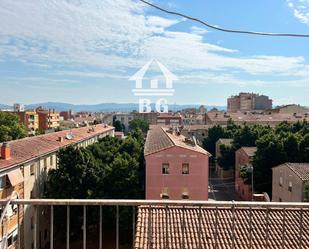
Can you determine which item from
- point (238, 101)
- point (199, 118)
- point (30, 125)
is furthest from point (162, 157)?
point (238, 101)

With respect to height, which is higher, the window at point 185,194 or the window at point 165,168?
the window at point 165,168

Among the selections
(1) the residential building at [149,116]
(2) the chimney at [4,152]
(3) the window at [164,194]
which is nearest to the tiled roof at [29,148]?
(2) the chimney at [4,152]

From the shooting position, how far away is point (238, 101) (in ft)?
352

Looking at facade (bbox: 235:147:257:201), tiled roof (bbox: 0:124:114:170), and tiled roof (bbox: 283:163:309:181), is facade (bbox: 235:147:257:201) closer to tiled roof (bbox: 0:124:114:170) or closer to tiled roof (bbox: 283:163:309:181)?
tiled roof (bbox: 283:163:309:181)

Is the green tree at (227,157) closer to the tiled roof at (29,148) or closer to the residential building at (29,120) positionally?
the tiled roof at (29,148)

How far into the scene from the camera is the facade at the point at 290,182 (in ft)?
52.9

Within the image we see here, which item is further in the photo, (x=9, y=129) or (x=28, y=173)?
(x=9, y=129)

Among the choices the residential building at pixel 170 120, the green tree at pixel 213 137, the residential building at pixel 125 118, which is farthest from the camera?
the residential building at pixel 125 118

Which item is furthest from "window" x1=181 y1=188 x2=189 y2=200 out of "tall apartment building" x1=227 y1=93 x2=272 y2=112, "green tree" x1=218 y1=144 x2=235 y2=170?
"tall apartment building" x1=227 y1=93 x2=272 y2=112

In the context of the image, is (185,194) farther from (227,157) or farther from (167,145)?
(227,157)

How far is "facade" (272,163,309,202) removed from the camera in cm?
1612

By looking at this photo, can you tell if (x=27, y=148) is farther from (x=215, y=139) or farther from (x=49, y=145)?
(x=215, y=139)

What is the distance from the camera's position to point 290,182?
17453 millimetres

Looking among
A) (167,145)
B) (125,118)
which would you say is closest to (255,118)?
(167,145)
